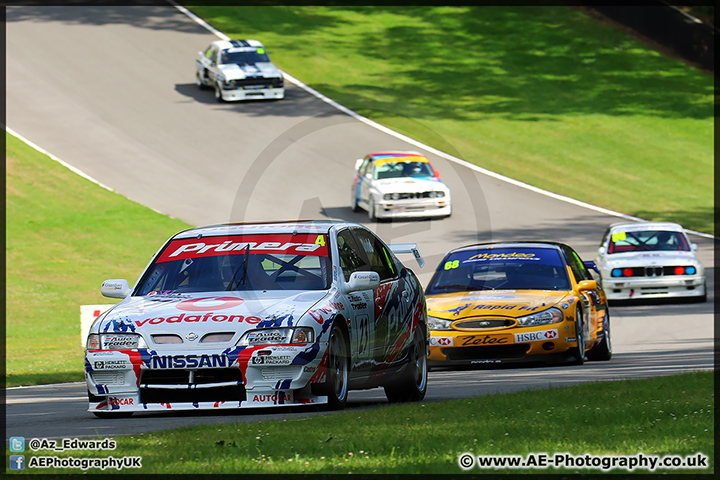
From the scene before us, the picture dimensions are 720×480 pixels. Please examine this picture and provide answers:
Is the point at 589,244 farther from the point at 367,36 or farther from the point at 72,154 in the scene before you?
the point at 367,36

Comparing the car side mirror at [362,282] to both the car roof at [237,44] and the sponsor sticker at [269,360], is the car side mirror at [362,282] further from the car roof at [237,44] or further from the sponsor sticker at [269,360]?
the car roof at [237,44]

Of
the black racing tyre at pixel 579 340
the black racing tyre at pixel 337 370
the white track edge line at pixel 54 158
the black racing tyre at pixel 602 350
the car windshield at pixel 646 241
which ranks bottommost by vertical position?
the white track edge line at pixel 54 158

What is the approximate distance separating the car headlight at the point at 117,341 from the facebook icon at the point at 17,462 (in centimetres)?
201

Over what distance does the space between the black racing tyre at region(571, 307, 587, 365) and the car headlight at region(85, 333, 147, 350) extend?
6.36 m

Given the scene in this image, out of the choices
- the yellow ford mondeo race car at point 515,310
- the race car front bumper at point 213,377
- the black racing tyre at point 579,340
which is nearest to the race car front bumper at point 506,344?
the yellow ford mondeo race car at point 515,310

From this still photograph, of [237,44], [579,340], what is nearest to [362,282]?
[579,340]

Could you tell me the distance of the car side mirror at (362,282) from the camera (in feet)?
30.2

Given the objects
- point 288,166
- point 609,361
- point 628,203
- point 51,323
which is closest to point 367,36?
point 288,166

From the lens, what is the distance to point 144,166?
35.1 meters

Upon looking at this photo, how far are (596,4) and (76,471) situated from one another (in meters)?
52.3

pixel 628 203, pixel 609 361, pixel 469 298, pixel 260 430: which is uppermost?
pixel 260 430

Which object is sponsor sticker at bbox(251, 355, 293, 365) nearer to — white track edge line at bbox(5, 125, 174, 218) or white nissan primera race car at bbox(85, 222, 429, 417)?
white nissan primera race car at bbox(85, 222, 429, 417)

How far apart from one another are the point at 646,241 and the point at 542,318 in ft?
35.0

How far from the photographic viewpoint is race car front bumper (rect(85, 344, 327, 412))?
8.63 m
